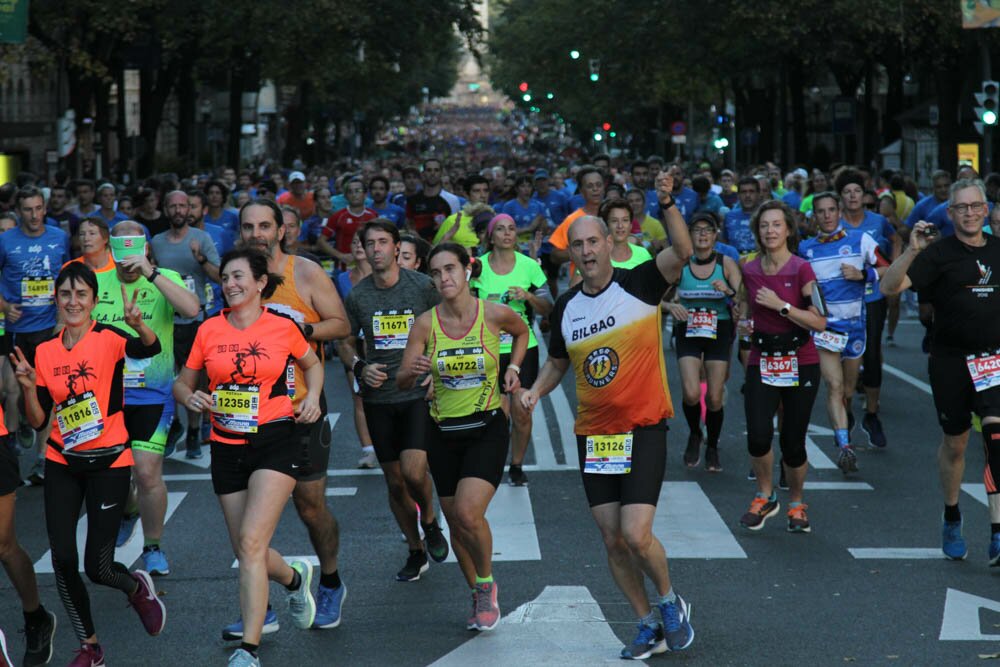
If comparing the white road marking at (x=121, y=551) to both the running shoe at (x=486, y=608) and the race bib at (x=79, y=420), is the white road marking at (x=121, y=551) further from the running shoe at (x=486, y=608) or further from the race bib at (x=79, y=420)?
the running shoe at (x=486, y=608)

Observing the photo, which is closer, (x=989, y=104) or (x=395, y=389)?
(x=395, y=389)

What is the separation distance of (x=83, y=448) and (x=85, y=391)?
0.84 ft

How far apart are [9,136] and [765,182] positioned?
40.8m

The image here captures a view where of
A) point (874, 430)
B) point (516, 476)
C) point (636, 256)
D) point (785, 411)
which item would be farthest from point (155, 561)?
point (874, 430)

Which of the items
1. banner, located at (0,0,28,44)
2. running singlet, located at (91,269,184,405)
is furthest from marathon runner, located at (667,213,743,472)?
banner, located at (0,0,28,44)

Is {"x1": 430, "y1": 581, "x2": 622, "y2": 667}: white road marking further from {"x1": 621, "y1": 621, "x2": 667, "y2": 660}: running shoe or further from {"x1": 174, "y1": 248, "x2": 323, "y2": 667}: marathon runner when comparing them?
{"x1": 174, "y1": 248, "x2": 323, "y2": 667}: marathon runner

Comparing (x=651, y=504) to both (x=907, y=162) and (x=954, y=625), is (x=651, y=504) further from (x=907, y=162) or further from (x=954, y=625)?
(x=907, y=162)

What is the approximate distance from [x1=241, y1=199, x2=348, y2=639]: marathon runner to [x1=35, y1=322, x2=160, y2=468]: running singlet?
0.76m

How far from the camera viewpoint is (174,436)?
1394 centimetres

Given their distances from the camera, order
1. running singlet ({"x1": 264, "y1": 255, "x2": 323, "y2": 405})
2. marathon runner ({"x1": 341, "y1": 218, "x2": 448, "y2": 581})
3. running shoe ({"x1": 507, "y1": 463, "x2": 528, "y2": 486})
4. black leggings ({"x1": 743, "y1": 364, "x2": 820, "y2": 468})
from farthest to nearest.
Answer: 1. running shoe ({"x1": 507, "y1": 463, "x2": 528, "y2": 486})
2. black leggings ({"x1": 743, "y1": 364, "x2": 820, "y2": 468})
3. marathon runner ({"x1": 341, "y1": 218, "x2": 448, "y2": 581})
4. running singlet ({"x1": 264, "y1": 255, "x2": 323, "y2": 405})

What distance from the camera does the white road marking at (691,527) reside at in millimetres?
9867

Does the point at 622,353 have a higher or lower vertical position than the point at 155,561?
higher

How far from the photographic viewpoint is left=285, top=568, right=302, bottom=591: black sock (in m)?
8.03

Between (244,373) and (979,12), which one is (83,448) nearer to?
(244,373)
